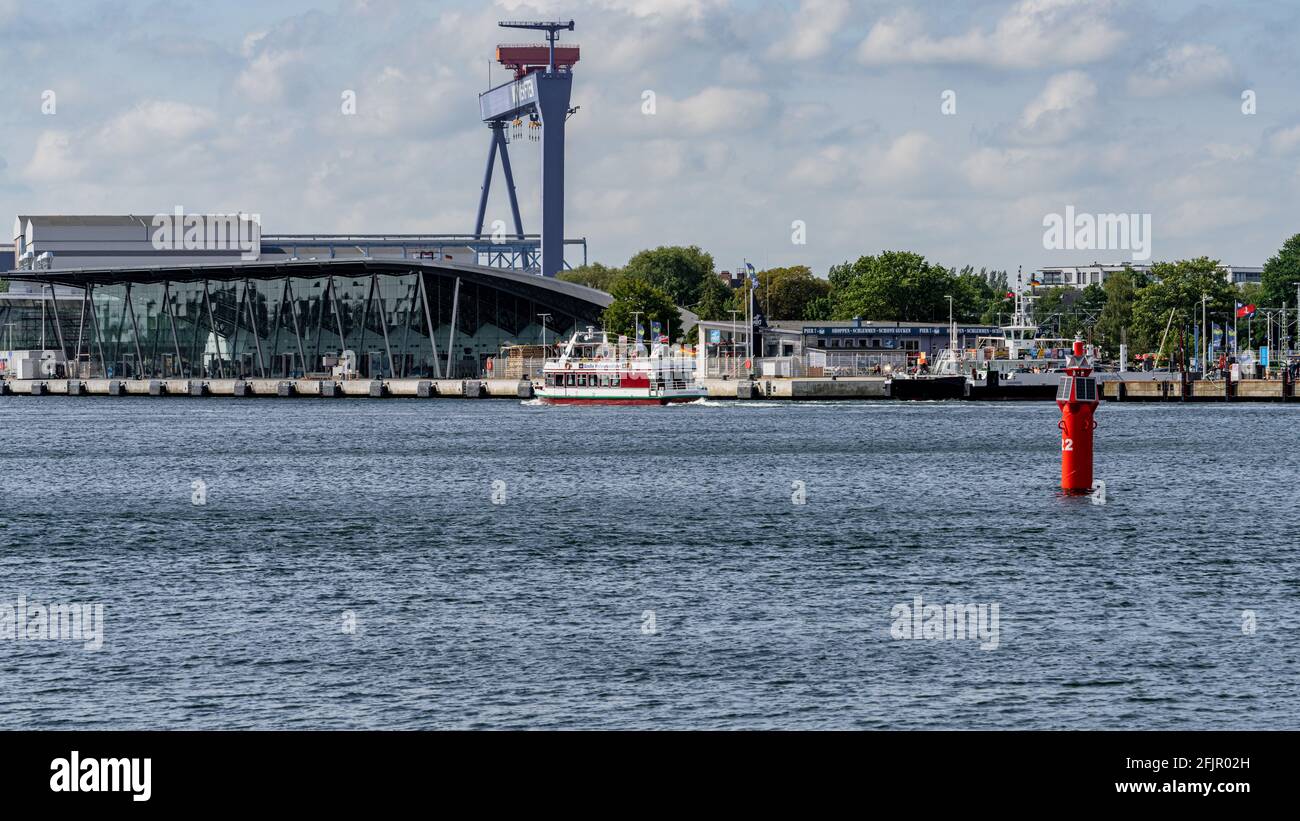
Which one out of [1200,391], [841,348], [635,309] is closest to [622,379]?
[635,309]

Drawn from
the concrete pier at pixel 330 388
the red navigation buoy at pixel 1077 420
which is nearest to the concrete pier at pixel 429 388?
the concrete pier at pixel 330 388

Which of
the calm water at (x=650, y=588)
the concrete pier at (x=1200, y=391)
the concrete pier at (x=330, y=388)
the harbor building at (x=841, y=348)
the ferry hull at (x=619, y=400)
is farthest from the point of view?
the concrete pier at (x=330, y=388)

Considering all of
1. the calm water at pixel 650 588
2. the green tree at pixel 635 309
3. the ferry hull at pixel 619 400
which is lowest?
the calm water at pixel 650 588

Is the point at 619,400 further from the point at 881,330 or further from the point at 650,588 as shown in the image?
the point at 650,588

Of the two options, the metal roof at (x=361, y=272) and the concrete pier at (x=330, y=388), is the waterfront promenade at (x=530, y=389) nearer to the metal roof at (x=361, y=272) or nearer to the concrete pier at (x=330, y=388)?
the concrete pier at (x=330, y=388)

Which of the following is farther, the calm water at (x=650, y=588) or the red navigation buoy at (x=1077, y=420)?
the red navigation buoy at (x=1077, y=420)

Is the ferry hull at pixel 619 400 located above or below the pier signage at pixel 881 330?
below

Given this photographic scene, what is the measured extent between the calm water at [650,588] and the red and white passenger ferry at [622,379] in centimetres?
6263

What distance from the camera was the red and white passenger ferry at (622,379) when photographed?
14700 cm

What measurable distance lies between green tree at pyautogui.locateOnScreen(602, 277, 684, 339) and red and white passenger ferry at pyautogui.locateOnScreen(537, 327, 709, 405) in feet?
78.0

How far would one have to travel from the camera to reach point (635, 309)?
183 meters

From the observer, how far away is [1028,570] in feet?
129
